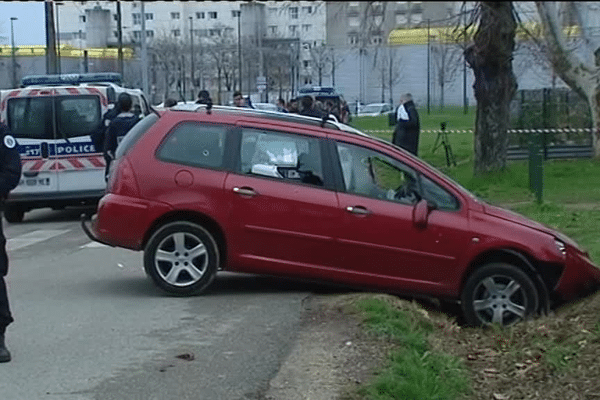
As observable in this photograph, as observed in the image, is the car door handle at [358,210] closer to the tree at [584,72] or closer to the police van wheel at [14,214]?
the police van wheel at [14,214]

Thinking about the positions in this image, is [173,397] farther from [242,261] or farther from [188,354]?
[242,261]

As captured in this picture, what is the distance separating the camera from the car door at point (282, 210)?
29.8 feet

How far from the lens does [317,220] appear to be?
357 inches

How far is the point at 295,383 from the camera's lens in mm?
6348

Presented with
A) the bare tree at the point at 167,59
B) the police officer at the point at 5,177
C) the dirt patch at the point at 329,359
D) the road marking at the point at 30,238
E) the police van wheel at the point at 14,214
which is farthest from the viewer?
the bare tree at the point at 167,59

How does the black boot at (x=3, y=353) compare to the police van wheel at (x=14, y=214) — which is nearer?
the black boot at (x=3, y=353)

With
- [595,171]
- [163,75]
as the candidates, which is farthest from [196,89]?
[595,171]

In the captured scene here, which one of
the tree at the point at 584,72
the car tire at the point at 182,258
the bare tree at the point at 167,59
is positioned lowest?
the car tire at the point at 182,258

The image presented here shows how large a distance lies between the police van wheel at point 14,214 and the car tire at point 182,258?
30.8ft

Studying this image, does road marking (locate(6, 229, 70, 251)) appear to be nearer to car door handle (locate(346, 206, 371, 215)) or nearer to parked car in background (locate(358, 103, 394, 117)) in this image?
car door handle (locate(346, 206, 371, 215))

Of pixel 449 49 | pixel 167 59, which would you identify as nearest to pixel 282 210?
pixel 449 49

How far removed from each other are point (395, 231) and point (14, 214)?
427 inches

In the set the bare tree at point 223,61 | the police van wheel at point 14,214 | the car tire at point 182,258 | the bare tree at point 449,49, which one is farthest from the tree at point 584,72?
the bare tree at point 223,61

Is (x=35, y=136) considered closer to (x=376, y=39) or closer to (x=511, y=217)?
(x=511, y=217)
